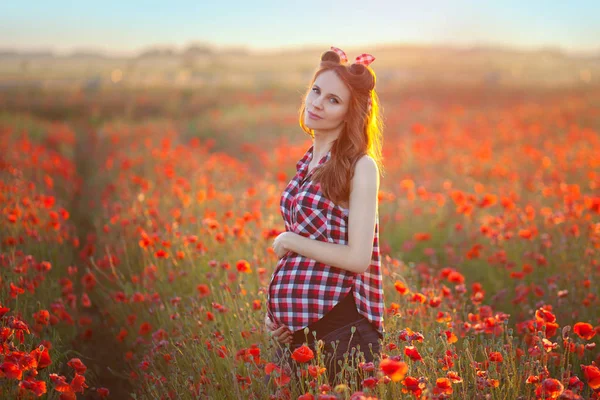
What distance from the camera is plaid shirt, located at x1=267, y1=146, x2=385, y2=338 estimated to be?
2.41m

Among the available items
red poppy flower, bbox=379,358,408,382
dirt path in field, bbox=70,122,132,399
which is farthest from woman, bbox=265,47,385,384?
dirt path in field, bbox=70,122,132,399

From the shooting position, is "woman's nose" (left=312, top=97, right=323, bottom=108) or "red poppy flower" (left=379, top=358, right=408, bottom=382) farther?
"woman's nose" (left=312, top=97, right=323, bottom=108)

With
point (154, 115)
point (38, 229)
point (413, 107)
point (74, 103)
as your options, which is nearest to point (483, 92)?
point (413, 107)

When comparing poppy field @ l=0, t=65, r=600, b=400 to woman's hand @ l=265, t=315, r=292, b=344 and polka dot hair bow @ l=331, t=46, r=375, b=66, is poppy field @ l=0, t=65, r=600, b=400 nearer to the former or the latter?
woman's hand @ l=265, t=315, r=292, b=344

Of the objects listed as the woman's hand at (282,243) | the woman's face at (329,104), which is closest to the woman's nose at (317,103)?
the woman's face at (329,104)

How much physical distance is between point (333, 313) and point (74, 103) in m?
16.5

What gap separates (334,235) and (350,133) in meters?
0.44

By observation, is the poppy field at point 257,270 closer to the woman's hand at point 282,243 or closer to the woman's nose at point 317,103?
the woman's hand at point 282,243

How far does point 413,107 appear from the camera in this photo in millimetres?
14617

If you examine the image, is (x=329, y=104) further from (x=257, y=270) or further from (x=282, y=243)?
(x=257, y=270)

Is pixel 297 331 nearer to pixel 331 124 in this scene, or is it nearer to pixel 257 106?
pixel 331 124

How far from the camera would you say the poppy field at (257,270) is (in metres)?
2.27

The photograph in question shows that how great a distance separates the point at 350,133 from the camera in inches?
98.1

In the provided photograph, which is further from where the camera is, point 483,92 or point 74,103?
point 483,92
